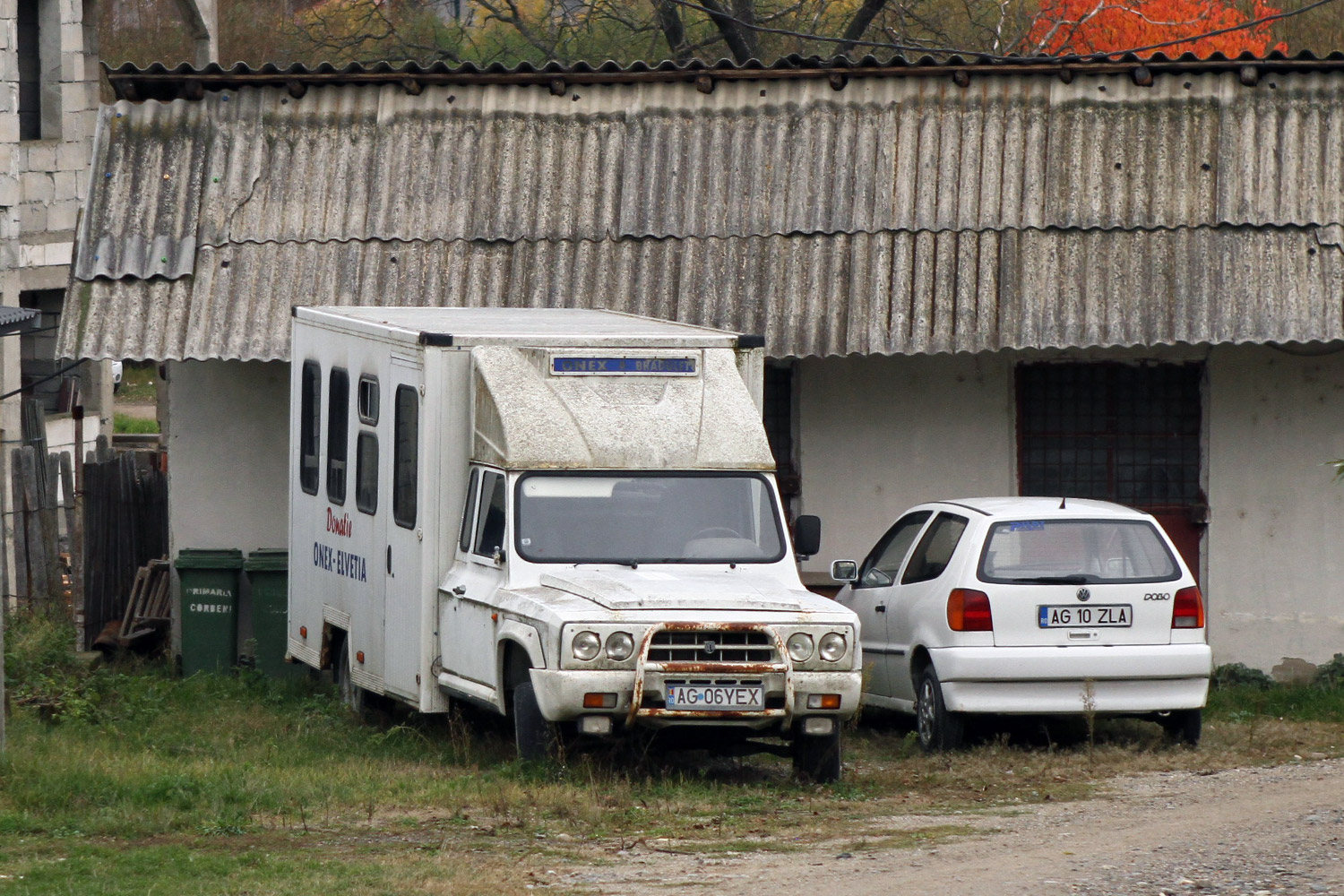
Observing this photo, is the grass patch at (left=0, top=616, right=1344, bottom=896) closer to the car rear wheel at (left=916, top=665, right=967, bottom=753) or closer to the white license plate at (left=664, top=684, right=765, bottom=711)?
the car rear wheel at (left=916, top=665, right=967, bottom=753)

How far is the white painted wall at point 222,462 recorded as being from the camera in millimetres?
14922

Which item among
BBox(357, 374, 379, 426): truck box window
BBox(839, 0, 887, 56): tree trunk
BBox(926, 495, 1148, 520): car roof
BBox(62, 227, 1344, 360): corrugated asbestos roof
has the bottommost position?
BBox(926, 495, 1148, 520): car roof

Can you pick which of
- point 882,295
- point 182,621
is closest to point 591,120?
point 882,295

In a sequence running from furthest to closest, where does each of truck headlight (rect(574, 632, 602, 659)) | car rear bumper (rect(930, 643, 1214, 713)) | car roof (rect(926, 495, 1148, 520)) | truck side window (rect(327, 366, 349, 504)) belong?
truck side window (rect(327, 366, 349, 504)) < car roof (rect(926, 495, 1148, 520)) < car rear bumper (rect(930, 643, 1214, 713)) < truck headlight (rect(574, 632, 602, 659))

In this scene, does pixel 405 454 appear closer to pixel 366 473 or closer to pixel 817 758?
pixel 366 473

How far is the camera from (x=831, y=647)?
32.2 feet

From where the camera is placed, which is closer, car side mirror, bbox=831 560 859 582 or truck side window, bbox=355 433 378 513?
car side mirror, bbox=831 560 859 582

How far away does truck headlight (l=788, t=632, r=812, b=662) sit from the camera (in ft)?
32.0

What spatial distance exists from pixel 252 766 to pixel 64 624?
6257 millimetres

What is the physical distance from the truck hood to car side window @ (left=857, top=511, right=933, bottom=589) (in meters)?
2.06

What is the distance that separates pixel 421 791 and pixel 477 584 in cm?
134

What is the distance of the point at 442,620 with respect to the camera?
1109 centimetres

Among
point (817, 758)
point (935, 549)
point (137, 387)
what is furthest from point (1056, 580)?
point (137, 387)

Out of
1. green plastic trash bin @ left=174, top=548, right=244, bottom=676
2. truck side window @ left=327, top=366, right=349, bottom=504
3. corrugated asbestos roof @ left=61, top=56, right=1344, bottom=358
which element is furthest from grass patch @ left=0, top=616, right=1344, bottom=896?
corrugated asbestos roof @ left=61, top=56, right=1344, bottom=358
